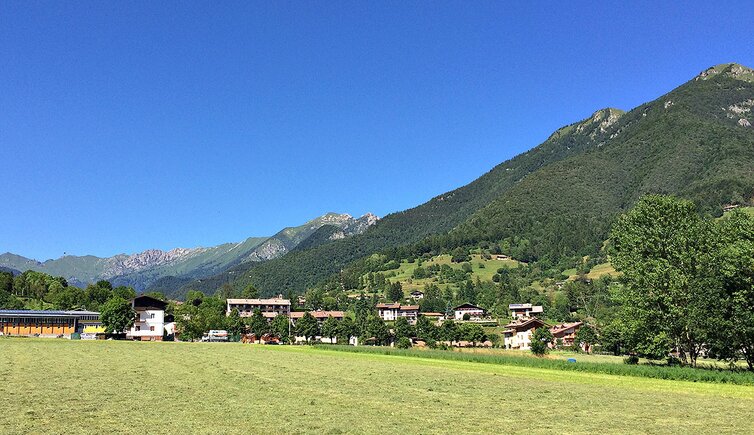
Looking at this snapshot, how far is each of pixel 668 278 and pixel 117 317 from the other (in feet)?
351

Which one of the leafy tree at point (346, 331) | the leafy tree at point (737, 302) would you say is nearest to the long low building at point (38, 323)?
the leafy tree at point (346, 331)

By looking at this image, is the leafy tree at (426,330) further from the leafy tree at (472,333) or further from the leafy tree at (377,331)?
the leafy tree at (377,331)

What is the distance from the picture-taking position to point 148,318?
133 meters

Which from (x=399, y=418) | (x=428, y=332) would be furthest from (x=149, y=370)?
(x=428, y=332)

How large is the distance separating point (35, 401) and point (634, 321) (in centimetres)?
5240

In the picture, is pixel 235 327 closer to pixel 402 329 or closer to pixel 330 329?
pixel 330 329

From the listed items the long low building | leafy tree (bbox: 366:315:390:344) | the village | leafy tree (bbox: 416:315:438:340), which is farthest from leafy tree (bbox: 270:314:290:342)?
the long low building

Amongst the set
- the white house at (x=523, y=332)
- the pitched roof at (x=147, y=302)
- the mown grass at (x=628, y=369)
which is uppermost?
the pitched roof at (x=147, y=302)

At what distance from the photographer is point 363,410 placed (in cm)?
2352

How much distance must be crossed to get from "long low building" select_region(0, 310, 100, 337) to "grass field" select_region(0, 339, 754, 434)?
100904 millimetres

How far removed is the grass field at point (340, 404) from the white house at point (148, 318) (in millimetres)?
95624

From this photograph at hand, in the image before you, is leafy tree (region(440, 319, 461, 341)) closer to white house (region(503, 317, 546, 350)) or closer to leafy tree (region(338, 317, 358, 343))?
white house (region(503, 317, 546, 350))

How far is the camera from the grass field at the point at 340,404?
1977 cm

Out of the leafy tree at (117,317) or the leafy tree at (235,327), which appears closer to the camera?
the leafy tree at (117,317)
